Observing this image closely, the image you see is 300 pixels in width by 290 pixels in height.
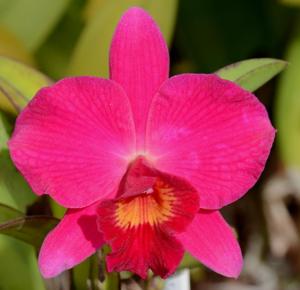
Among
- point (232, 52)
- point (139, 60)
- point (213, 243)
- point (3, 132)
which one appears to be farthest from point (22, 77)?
point (232, 52)

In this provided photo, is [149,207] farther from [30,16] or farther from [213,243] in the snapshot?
[30,16]

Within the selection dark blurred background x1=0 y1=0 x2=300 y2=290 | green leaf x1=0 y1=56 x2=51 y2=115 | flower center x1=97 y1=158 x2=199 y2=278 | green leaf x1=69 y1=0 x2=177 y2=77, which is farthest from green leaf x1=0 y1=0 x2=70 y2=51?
flower center x1=97 y1=158 x2=199 y2=278

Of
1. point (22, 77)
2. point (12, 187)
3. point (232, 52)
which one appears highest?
point (22, 77)

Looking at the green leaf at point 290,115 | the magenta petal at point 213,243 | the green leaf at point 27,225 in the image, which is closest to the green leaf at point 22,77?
the green leaf at point 27,225

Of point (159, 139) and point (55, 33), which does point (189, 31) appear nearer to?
point (55, 33)

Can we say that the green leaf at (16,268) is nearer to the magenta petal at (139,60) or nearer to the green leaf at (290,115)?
the magenta petal at (139,60)

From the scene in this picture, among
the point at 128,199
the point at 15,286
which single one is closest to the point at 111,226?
the point at 128,199

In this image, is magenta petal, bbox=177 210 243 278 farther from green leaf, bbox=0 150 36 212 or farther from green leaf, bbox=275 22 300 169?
green leaf, bbox=275 22 300 169
